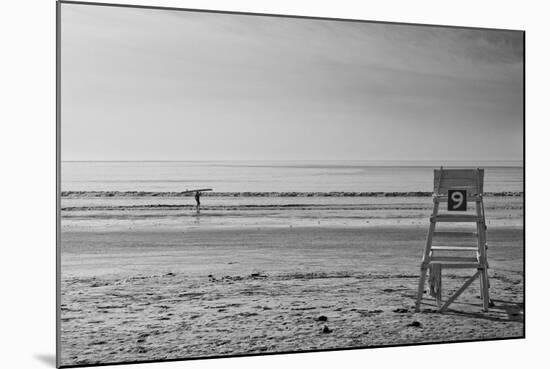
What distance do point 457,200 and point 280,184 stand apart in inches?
52.6

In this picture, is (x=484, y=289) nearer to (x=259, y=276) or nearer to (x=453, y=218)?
(x=453, y=218)

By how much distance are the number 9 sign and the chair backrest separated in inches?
1.2

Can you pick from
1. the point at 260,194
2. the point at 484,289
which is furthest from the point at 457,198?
the point at 260,194

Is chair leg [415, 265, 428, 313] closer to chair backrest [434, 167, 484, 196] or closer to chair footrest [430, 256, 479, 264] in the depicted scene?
chair footrest [430, 256, 479, 264]

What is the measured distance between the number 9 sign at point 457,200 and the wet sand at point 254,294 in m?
0.31

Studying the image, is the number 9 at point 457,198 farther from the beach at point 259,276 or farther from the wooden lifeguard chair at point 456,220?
the beach at point 259,276

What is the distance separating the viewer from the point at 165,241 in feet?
20.6

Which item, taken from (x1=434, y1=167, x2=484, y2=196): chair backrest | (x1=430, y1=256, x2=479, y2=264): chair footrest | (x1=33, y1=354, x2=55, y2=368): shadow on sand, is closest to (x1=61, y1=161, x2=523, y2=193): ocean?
(x1=434, y1=167, x2=484, y2=196): chair backrest

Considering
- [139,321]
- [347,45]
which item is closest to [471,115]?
[347,45]

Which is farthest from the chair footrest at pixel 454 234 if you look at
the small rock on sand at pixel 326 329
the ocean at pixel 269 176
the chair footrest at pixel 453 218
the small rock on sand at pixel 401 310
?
the small rock on sand at pixel 326 329

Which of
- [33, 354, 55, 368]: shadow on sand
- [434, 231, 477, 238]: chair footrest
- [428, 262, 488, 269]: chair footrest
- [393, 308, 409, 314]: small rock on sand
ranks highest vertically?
[434, 231, 477, 238]: chair footrest

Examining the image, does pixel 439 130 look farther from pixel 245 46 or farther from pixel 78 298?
pixel 78 298

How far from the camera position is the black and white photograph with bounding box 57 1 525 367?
6051 mm

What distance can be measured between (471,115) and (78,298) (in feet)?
10.6
